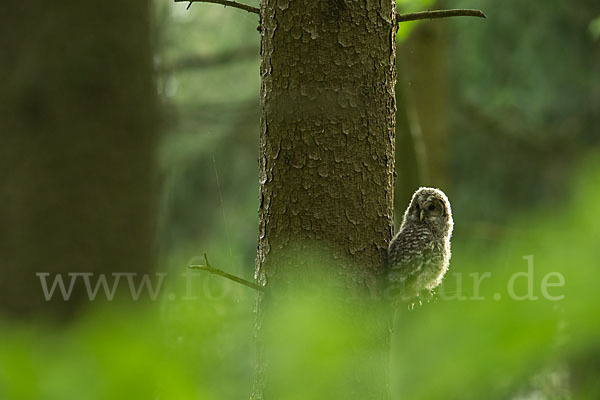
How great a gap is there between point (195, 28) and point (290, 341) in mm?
10962

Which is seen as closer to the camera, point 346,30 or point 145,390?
point 145,390

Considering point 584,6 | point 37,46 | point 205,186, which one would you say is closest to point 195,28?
point 205,186

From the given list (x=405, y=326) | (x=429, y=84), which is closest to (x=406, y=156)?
(x=429, y=84)

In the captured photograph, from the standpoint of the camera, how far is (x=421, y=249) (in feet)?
7.20

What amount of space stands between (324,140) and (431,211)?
55 cm

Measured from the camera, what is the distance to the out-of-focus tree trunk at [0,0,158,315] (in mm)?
2107

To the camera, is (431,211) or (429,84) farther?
(429,84)

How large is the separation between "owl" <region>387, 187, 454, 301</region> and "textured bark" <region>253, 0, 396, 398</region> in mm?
75

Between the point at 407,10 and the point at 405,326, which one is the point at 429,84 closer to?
the point at 407,10

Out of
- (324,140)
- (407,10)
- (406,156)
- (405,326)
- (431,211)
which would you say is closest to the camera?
(405,326)

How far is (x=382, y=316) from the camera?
2.03 meters

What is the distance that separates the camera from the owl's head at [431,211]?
7.76ft

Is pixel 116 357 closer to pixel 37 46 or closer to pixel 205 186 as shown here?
pixel 37 46

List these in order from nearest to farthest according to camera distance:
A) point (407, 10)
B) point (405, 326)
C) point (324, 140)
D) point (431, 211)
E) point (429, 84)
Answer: point (405, 326), point (324, 140), point (431, 211), point (407, 10), point (429, 84)
